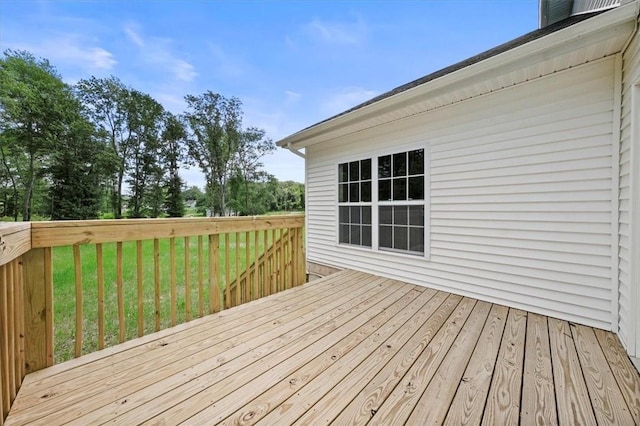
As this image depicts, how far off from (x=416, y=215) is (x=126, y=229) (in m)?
3.36

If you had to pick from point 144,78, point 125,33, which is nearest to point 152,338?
point 125,33

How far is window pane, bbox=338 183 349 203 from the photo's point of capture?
456 cm

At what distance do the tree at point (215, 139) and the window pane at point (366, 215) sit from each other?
14989 mm

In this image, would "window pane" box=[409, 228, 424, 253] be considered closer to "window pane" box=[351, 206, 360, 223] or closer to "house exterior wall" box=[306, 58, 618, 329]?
"house exterior wall" box=[306, 58, 618, 329]

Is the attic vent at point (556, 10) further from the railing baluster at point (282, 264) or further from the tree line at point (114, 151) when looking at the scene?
the tree line at point (114, 151)

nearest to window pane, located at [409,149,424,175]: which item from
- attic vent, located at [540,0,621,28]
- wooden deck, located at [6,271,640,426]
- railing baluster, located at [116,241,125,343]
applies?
wooden deck, located at [6,271,640,426]

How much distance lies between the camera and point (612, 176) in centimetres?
219

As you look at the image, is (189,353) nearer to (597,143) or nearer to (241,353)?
(241,353)

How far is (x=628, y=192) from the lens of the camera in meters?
1.94

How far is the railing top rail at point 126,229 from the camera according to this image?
1617mm

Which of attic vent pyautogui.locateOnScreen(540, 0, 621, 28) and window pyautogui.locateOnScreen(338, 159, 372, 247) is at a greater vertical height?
attic vent pyautogui.locateOnScreen(540, 0, 621, 28)

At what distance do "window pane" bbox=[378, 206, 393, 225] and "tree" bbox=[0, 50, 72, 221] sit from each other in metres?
17.3

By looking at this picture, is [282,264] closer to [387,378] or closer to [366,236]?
[366,236]

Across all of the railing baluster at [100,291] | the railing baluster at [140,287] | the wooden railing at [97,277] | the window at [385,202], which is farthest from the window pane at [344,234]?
the railing baluster at [100,291]
